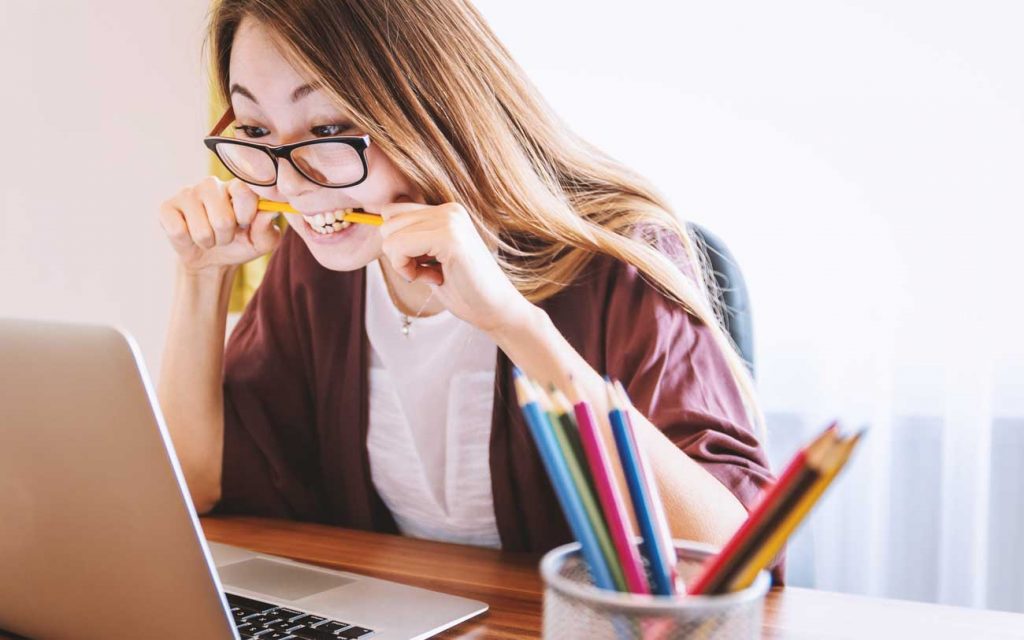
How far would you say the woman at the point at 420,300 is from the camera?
0.88m

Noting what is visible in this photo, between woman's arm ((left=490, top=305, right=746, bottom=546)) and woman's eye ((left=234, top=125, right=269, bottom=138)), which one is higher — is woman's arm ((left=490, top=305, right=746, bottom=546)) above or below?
below

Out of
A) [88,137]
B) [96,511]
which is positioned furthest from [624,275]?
[88,137]

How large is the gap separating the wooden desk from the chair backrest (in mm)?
353

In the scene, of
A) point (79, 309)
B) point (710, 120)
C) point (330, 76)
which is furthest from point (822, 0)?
point (79, 309)

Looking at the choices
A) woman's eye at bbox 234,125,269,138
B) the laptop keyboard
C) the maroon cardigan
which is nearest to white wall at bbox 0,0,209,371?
the maroon cardigan

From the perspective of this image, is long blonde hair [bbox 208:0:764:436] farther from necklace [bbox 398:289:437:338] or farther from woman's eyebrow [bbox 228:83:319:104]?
necklace [bbox 398:289:437:338]

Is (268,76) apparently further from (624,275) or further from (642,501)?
(642,501)

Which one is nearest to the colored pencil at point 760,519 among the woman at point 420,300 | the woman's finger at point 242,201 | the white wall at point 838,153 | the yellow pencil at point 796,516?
the yellow pencil at point 796,516

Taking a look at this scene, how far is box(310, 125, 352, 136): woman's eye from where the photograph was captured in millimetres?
979

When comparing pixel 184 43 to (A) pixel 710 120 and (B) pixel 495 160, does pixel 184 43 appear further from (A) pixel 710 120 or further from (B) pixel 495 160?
(B) pixel 495 160

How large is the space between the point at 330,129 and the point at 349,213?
0.30 feet

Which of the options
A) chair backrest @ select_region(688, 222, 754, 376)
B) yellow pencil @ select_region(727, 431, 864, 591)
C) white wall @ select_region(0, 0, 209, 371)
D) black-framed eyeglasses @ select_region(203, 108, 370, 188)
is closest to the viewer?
yellow pencil @ select_region(727, 431, 864, 591)

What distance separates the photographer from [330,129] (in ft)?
3.22

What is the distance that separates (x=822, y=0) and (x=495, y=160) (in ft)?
3.38
